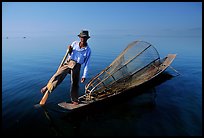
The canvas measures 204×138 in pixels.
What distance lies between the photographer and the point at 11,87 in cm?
1152

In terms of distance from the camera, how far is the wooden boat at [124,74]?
352 inches

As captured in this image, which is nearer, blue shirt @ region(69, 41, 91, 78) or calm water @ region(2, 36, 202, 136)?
calm water @ region(2, 36, 202, 136)

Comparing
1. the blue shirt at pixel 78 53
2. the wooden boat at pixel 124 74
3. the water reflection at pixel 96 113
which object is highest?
the blue shirt at pixel 78 53

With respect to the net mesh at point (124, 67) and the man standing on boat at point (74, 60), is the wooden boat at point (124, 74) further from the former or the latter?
the man standing on boat at point (74, 60)

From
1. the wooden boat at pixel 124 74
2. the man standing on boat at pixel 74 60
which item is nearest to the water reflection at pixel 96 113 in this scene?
the wooden boat at pixel 124 74

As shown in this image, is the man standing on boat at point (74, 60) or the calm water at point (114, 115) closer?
the calm water at point (114, 115)

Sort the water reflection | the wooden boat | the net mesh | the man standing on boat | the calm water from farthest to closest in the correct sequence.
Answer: the net mesh, the wooden boat, the man standing on boat, the water reflection, the calm water

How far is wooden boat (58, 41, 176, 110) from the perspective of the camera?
8.94 metres

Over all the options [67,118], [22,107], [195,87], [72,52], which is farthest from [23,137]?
[195,87]

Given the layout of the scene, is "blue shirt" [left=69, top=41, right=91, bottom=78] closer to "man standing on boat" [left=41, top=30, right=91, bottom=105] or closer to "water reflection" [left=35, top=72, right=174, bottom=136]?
"man standing on boat" [left=41, top=30, right=91, bottom=105]

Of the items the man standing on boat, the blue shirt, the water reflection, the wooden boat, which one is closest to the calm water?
the water reflection

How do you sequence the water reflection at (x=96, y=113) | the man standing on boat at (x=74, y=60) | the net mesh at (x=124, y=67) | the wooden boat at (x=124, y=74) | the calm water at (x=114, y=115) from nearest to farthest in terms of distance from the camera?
the calm water at (x=114, y=115) < the water reflection at (x=96, y=113) < the man standing on boat at (x=74, y=60) < the wooden boat at (x=124, y=74) < the net mesh at (x=124, y=67)

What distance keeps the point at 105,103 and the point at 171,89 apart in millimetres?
4365

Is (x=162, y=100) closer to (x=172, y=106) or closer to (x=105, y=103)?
(x=172, y=106)
